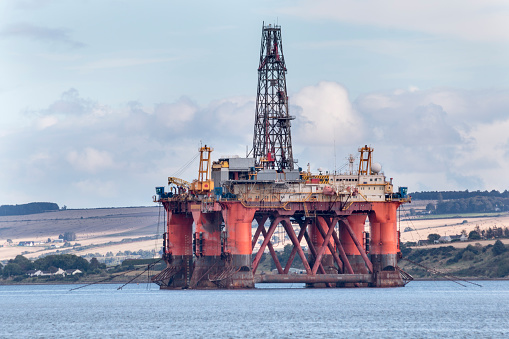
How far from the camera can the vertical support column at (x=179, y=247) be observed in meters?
128

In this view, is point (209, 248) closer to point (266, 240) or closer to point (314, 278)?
point (266, 240)

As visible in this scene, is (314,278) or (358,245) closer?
(314,278)

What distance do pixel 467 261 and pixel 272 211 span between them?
66.9 metres

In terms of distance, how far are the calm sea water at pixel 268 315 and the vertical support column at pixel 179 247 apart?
2.60 m

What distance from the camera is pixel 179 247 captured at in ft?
421

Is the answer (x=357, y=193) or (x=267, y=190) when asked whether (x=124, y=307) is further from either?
(x=357, y=193)

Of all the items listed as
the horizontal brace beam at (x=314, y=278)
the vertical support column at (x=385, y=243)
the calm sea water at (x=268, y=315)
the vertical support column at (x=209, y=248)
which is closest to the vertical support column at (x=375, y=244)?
the vertical support column at (x=385, y=243)

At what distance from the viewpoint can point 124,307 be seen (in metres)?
112

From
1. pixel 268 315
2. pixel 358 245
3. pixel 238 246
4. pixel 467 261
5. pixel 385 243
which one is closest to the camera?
pixel 268 315

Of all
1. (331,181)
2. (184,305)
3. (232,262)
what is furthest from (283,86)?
(184,305)

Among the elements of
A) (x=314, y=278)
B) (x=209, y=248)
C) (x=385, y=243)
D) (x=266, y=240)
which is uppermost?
(x=266, y=240)

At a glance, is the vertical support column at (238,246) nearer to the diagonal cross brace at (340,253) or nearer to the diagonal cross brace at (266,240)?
the diagonal cross brace at (266,240)

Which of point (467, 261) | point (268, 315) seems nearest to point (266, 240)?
point (268, 315)

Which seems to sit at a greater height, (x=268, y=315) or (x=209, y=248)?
(x=209, y=248)
